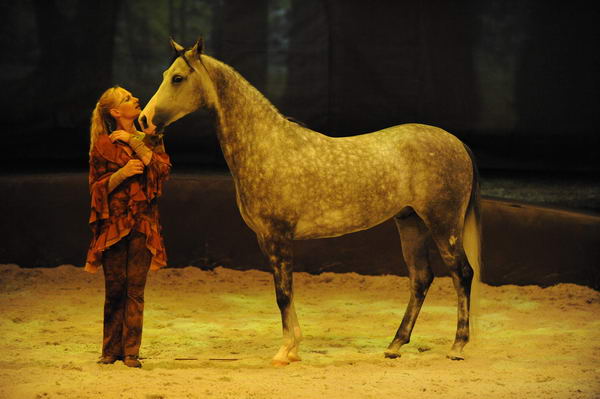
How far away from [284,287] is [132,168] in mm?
1034

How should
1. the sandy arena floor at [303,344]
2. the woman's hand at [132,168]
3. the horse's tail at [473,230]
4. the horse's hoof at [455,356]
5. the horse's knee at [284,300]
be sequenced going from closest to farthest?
the sandy arena floor at [303,344], the woman's hand at [132,168], the horse's knee at [284,300], the horse's hoof at [455,356], the horse's tail at [473,230]

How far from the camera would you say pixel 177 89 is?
16.3 feet

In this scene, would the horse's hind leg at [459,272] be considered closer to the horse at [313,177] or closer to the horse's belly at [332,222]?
the horse at [313,177]

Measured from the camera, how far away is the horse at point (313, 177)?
16.6 feet

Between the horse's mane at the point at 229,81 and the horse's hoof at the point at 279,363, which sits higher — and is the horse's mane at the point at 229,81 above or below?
above

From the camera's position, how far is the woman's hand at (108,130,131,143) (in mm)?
4949

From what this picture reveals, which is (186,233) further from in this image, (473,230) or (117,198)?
(473,230)

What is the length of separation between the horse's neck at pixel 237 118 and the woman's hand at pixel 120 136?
503 mm

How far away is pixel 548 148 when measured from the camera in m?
7.46

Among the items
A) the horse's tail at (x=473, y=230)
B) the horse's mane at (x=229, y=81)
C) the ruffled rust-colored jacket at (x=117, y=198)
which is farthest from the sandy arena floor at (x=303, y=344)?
the horse's mane at (x=229, y=81)

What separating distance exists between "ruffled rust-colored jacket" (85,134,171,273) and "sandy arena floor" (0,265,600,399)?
69 cm

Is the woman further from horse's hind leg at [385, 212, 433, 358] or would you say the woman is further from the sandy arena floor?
horse's hind leg at [385, 212, 433, 358]

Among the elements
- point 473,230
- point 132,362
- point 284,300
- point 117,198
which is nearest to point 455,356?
point 473,230

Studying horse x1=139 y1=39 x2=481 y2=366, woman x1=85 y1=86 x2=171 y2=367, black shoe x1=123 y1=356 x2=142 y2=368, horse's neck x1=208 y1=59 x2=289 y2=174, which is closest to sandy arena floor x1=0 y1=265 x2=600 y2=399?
black shoe x1=123 y1=356 x2=142 y2=368
